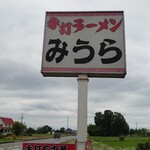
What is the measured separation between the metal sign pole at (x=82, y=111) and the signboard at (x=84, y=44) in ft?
0.58

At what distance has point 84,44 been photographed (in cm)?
584

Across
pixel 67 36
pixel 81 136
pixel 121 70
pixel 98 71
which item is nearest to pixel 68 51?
pixel 67 36

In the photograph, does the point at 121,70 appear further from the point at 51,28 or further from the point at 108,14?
the point at 51,28

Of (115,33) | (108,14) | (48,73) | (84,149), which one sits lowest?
(84,149)

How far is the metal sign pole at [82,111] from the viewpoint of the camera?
540 cm

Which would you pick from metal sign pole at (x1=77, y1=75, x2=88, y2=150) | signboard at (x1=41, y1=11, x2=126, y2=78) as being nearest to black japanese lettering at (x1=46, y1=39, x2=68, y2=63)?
signboard at (x1=41, y1=11, x2=126, y2=78)

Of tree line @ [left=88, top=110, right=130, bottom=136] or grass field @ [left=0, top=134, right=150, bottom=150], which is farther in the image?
tree line @ [left=88, top=110, right=130, bottom=136]

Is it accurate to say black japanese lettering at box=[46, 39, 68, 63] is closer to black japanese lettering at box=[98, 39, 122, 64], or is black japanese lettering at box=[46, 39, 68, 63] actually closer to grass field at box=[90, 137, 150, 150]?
black japanese lettering at box=[98, 39, 122, 64]

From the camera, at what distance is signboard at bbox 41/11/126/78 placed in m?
5.71

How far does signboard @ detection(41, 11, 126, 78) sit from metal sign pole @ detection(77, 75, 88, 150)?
175 millimetres

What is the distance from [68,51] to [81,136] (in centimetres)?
155

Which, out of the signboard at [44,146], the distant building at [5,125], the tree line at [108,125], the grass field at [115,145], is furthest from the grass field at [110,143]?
the tree line at [108,125]

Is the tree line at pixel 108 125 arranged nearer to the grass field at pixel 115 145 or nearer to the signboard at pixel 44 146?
the grass field at pixel 115 145

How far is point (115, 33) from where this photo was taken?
5875 millimetres
